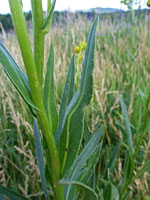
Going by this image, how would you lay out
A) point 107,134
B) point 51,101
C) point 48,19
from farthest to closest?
point 107,134 → point 51,101 → point 48,19

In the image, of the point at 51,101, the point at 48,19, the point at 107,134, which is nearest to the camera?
the point at 48,19

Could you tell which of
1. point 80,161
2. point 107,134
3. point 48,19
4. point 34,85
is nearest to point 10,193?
point 80,161

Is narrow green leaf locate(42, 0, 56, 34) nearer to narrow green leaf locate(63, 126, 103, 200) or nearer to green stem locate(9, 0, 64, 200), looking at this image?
green stem locate(9, 0, 64, 200)

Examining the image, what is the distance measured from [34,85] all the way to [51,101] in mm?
96

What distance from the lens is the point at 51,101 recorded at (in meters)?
0.52

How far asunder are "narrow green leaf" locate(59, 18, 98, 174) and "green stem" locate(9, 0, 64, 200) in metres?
0.03

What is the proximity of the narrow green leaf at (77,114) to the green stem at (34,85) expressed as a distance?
0.03 m

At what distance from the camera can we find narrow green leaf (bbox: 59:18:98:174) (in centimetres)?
46

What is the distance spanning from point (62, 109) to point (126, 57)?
197cm

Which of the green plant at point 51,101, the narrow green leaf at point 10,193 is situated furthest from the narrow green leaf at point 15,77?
the narrow green leaf at point 10,193

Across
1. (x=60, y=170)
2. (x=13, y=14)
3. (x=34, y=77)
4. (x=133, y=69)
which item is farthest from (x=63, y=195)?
(x=133, y=69)

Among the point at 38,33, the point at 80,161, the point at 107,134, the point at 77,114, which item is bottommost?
the point at 107,134

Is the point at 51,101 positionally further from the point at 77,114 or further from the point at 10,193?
the point at 10,193


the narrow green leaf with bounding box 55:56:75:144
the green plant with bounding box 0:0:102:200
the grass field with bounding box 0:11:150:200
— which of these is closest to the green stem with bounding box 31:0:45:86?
the green plant with bounding box 0:0:102:200
